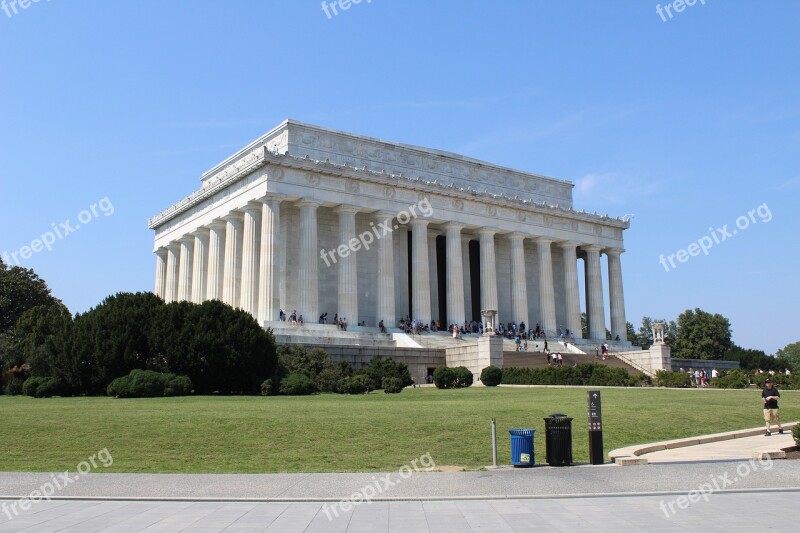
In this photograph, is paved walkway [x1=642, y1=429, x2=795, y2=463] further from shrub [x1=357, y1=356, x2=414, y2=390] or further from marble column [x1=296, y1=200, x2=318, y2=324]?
marble column [x1=296, y1=200, x2=318, y2=324]

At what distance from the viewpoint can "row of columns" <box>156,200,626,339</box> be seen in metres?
61.8

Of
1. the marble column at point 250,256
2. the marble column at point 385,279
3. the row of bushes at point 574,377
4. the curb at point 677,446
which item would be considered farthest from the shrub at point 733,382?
the marble column at point 250,256

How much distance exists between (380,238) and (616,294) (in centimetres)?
3011

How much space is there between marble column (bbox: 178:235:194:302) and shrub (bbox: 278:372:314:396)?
38906 millimetres

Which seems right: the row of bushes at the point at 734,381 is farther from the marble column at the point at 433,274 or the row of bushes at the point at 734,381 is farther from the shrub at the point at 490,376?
the marble column at the point at 433,274

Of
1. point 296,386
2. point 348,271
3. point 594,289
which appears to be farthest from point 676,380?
point 594,289

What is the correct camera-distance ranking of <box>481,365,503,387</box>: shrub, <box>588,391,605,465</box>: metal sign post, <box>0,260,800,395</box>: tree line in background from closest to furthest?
<box>588,391,605,465</box>: metal sign post
<box>0,260,800,395</box>: tree line in background
<box>481,365,503,387</box>: shrub

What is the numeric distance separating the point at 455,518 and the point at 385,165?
202 feet

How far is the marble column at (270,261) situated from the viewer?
197ft

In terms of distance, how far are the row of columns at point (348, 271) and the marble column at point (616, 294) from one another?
0.11 m

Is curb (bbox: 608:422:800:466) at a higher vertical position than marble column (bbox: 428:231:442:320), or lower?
lower

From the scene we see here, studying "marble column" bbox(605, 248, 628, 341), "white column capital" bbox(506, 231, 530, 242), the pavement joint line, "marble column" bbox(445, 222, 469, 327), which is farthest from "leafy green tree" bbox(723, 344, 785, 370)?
the pavement joint line

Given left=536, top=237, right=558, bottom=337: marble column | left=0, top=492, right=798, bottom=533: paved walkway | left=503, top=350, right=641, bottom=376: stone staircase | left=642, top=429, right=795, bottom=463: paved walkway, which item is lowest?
left=0, top=492, right=798, bottom=533: paved walkway

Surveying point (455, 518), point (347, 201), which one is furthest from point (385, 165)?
point (455, 518)
